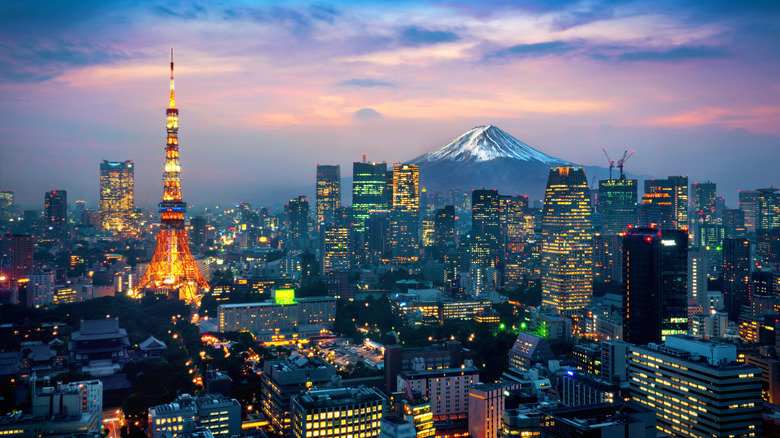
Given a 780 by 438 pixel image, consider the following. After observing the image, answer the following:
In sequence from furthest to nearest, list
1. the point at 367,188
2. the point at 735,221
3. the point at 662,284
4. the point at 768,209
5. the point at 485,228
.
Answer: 1. the point at 367,188
2. the point at 735,221
3. the point at 768,209
4. the point at 485,228
5. the point at 662,284

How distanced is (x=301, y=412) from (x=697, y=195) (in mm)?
68225

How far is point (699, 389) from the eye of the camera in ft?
62.1

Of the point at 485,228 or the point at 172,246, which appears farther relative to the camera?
the point at 485,228

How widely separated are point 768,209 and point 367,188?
39.9 m

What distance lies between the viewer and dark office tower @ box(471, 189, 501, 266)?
6157cm

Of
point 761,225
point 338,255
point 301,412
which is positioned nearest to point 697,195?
point 761,225

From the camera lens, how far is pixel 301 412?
18.2 metres

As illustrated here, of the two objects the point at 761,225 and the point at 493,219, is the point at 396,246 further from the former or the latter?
the point at 761,225

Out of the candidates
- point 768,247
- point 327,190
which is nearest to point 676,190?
point 768,247

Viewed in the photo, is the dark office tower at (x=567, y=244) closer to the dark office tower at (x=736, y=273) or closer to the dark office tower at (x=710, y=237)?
the dark office tower at (x=736, y=273)

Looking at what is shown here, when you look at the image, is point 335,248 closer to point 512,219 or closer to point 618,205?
point 512,219

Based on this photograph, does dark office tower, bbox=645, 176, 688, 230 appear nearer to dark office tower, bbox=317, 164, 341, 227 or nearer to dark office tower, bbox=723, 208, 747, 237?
dark office tower, bbox=723, 208, 747, 237

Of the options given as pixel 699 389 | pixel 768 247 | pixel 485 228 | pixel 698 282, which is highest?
pixel 485 228

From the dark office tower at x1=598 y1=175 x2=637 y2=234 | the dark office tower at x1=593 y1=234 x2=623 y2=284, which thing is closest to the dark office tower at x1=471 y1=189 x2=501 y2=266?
the dark office tower at x1=598 y1=175 x2=637 y2=234
